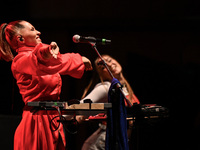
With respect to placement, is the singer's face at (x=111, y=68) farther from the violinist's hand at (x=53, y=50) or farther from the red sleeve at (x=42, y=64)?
the violinist's hand at (x=53, y=50)

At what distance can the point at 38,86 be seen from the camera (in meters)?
2.27

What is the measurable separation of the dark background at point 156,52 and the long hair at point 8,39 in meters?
1.16

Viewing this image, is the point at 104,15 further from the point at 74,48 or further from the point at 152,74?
the point at 152,74

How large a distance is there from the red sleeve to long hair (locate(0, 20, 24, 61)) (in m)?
0.17

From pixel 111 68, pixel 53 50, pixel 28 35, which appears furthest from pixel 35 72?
pixel 111 68

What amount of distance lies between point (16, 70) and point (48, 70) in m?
0.27

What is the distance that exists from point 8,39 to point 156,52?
1.94m

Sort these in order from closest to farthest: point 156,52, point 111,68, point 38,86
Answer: point 38,86 → point 111,68 → point 156,52

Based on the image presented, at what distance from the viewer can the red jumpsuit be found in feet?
7.08

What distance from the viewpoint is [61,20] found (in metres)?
3.48

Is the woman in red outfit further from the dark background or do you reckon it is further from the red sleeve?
the dark background

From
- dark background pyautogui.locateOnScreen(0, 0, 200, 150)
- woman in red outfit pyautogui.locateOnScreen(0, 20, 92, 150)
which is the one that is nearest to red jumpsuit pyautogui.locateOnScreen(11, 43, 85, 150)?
woman in red outfit pyautogui.locateOnScreen(0, 20, 92, 150)

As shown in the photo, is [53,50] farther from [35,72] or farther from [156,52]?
[156,52]

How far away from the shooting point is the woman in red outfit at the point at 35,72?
2.14m
